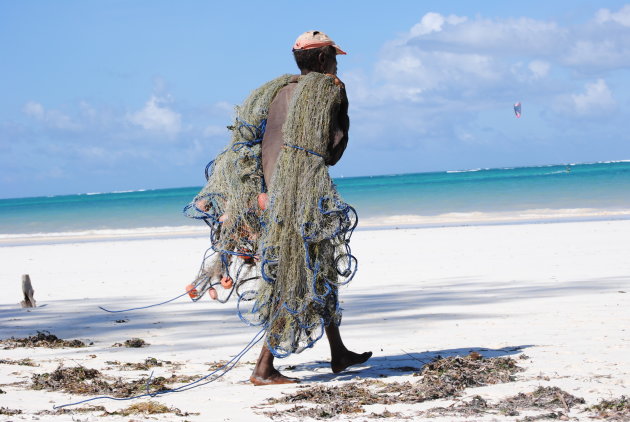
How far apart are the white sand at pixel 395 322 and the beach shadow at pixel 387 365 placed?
14 millimetres

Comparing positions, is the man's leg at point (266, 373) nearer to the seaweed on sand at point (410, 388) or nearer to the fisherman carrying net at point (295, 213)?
the fisherman carrying net at point (295, 213)

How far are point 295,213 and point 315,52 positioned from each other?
0.94 meters

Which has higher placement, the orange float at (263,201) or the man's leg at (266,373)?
the orange float at (263,201)

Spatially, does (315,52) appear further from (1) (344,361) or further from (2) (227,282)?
(1) (344,361)

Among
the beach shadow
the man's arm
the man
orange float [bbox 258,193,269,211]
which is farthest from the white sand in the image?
the man's arm

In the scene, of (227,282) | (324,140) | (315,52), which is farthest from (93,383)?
(315,52)

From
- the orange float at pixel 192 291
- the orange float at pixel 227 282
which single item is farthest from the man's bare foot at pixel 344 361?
the orange float at pixel 192 291

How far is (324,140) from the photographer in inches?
169

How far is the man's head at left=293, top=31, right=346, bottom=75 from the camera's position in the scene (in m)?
4.33

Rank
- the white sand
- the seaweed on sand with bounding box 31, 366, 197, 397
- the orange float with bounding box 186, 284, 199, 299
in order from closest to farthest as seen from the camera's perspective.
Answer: the white sand
the seaweed on sand with bounding box 31, 366, 197, 397
the orange float with bounding box 186, 284, 199, 299

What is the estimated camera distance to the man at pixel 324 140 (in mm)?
4281

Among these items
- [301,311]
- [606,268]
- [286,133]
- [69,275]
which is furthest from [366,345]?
[69,275]

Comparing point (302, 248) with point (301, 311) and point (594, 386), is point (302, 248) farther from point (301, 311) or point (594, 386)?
point (594, 386)

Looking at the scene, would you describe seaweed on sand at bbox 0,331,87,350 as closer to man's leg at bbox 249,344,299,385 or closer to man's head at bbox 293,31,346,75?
man's leg at bbox 249,344,299,385
